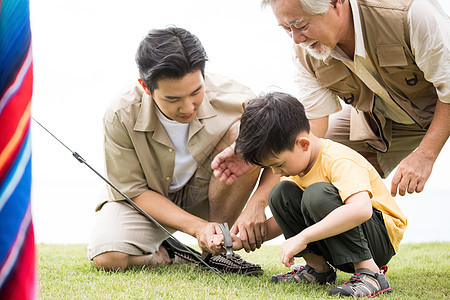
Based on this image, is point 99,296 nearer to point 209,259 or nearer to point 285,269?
point 209,259

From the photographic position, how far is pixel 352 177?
1.95 m

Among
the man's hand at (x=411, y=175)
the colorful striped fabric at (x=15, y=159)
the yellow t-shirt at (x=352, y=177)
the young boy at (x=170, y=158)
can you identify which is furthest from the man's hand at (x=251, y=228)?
the colorful striped fabric at (x=15, y=159)

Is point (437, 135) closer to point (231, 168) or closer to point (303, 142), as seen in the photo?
point (303, 142)

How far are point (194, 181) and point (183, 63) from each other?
0.71 metres

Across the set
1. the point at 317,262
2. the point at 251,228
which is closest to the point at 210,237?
the point at 251,228

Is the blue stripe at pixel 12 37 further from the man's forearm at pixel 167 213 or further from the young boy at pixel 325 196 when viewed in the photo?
the man's forearm at pixel 167 213

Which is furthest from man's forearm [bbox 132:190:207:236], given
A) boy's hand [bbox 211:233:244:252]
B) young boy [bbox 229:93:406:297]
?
young boy [bbox 229:93:406:297]

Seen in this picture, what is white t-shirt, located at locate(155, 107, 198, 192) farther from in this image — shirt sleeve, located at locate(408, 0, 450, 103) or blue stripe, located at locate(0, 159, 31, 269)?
blue stripe, located at locate(0, 159, 31, 269)

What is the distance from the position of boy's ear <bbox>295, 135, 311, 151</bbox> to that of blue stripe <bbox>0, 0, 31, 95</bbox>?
3.94 feet

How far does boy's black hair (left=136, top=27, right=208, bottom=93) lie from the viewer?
234 cm

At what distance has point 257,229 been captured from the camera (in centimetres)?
245

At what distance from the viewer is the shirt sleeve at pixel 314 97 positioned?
285 cm

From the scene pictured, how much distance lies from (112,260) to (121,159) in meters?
0.47

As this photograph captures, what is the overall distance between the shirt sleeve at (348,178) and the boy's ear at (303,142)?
12 cm
